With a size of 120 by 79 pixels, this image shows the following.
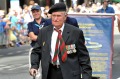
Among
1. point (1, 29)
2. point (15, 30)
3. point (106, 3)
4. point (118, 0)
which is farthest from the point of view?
point (118, 0)

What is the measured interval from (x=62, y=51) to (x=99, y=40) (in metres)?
3.79

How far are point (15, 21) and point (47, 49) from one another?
18011mm

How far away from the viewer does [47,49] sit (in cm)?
541

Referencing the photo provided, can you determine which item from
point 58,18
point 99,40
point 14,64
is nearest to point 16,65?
point 14,64

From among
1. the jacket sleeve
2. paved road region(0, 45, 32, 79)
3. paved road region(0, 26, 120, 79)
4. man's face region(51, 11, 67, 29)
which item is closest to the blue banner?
paved road region(0, 26, 120, 79)

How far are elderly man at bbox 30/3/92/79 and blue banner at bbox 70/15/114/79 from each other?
3.58 m

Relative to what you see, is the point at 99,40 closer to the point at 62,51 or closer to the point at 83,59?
the point at 83,59

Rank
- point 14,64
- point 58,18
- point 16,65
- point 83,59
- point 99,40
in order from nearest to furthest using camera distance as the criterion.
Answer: point 58,18 → point 83,59 → point 99,40 → point 16,65 → point 14,64

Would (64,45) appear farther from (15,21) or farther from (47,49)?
(15,21)

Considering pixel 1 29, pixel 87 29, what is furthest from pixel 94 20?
pixel 1 29

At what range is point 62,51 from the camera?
5.35m

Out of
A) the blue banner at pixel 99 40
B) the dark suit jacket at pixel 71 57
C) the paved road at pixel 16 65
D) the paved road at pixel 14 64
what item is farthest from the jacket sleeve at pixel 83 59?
the paved road at pixel 14 64

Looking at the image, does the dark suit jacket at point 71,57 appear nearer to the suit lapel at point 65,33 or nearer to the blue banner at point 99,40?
the suit lapel at point 65,33

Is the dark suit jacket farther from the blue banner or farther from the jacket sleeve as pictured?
the blue banner
